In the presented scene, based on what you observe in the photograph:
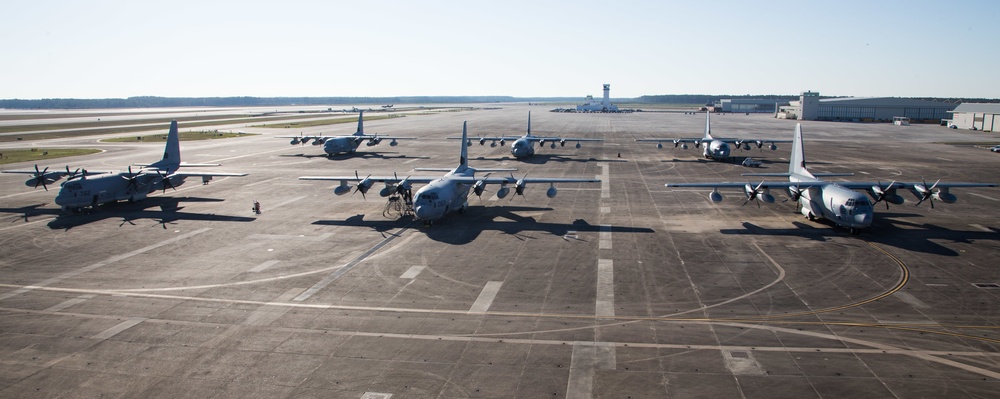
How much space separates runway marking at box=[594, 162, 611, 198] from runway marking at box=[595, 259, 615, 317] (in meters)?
22.5

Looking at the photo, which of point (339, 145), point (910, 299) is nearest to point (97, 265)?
point (910, 299)

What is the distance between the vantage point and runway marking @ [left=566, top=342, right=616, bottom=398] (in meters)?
17.5

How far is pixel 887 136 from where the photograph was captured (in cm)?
12219

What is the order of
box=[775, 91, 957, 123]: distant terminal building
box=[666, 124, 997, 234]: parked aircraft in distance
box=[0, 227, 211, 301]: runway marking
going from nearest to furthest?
box=[0, 227, 211, 301]: runway marking
box=[666, 124, 997, 234]: parked aircraft in distance
box=[775, 91, 957, 123]: distant terminal building

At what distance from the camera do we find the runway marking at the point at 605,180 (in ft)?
176

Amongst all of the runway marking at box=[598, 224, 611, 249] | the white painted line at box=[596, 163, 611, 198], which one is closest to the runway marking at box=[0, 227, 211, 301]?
the runway marking at box=[598, 224, 611, 249]

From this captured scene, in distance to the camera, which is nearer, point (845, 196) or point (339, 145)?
point (845, 196)

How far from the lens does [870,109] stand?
632 feet

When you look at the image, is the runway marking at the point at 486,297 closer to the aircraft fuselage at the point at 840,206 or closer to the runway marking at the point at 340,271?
the runway marking at the point at 340,271

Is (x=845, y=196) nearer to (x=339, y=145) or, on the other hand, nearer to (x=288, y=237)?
(x=288, y=237)

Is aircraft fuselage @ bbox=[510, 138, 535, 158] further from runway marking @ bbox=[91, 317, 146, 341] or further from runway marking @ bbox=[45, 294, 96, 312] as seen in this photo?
runway marking @ bbox=[91, 317, 146, 341]

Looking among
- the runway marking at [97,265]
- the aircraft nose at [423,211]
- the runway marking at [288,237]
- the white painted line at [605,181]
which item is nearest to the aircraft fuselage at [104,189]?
the runway marking at [97,265]

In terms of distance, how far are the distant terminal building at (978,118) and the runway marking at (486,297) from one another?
166m

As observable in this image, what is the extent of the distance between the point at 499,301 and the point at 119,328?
16.1 m
